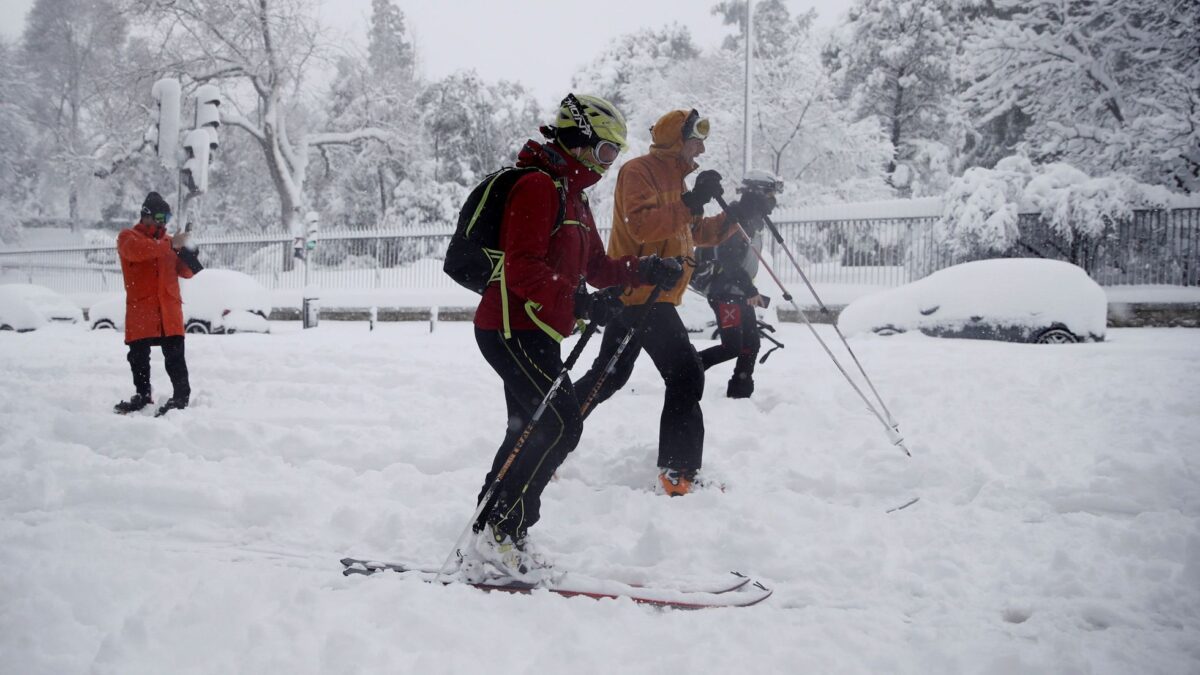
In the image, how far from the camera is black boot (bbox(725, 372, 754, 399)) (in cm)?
581

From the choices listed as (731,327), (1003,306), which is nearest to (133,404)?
(731,327)

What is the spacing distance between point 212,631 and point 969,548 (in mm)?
2988

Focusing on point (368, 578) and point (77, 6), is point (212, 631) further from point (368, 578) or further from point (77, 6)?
point (77, 6)

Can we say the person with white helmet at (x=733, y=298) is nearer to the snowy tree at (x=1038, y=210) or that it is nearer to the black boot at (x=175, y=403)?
the black boot at (x=175, y=403)

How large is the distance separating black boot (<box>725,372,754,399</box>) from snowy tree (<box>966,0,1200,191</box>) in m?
13.7

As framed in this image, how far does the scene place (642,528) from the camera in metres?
3.49

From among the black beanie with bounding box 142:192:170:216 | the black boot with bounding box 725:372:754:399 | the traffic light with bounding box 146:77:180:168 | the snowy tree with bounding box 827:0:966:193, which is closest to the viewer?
the black boot with bounding box 725:372:754:399

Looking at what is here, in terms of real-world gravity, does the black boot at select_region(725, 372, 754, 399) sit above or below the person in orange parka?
below

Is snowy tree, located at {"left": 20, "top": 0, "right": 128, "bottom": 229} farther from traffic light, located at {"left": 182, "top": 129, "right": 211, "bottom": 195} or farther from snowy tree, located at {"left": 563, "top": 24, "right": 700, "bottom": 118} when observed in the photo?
traffic light, located at {"left": 182, "top": 129, "right": 211, "bottom": 195}

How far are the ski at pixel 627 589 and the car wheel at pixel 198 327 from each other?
12159mm

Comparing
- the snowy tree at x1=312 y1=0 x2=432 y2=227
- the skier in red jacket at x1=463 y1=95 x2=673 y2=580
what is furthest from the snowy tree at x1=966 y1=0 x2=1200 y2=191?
the snowy tree at x1=312 y1=0 x2=432 y2=227

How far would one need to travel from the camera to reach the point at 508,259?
105 inches

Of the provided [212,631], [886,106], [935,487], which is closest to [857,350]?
[935,487]

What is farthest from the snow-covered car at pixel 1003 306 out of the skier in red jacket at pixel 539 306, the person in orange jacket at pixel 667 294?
the skier in red jacket at pixel 539 306
